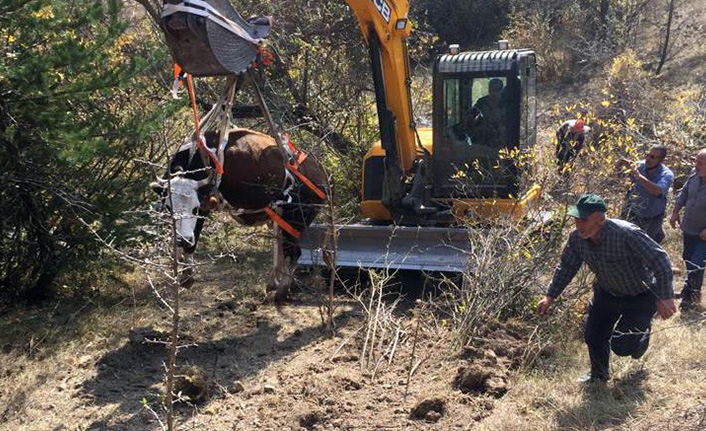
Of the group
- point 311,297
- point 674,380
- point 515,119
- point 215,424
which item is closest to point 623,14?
point 515,119

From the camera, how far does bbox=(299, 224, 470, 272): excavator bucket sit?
24.5 ft

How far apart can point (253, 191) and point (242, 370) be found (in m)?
2.00

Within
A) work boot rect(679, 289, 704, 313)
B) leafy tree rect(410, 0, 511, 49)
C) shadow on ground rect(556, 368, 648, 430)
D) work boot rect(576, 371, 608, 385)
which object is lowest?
shadow on ground rect(556, 368, 648, 430)

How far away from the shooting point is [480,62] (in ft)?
25.8

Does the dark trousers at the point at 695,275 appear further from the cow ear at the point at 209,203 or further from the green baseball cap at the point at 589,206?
the cow ear at the point at 209,203

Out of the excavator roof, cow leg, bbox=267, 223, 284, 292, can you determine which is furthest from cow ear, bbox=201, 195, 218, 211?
the excavator roof

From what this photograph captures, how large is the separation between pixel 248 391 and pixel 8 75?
3.20m

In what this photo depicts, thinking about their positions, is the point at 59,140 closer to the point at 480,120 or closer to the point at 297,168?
the point at 297,168

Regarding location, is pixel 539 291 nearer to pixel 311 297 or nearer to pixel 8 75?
pixel 311 297

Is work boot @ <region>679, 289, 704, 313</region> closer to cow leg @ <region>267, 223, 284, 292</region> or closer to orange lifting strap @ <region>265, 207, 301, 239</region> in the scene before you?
orange lifting strap @ <region>265, 207, 301, 239</region>

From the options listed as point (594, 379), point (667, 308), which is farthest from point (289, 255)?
point (667, 308)

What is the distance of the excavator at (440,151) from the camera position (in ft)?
24.8

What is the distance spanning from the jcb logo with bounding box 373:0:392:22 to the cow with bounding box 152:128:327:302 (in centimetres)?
169

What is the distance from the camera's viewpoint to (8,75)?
6.09 m
